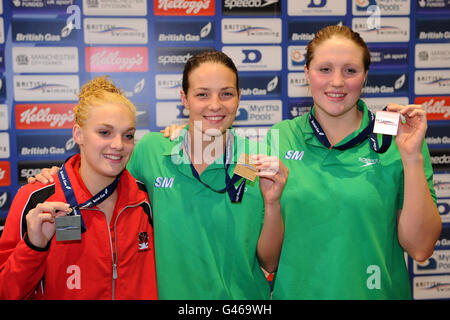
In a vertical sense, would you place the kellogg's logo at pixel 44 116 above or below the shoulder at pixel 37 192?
above

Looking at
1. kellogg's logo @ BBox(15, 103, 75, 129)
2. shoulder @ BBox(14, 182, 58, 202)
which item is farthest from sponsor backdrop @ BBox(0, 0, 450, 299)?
shoulder @ BBox(14, 182, 58, 202)

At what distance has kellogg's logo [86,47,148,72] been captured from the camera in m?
3.61

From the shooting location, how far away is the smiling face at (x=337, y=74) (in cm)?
201

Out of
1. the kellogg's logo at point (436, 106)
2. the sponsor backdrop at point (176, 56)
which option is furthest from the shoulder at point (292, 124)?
the kellogg's logo at point (436, 106)

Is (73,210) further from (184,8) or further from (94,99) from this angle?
(184,8)

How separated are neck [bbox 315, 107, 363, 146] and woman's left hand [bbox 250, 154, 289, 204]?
34cm

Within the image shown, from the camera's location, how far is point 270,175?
6.41 feet

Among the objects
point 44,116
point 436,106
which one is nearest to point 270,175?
point 44,116

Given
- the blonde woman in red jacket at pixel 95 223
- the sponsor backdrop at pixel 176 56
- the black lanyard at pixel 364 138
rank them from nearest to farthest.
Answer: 1. the blonde woman in red jacket at pixel 95 223
2. the black lanyard at pixel 364 138
3. the sponsor backdrop at pixel 176 56

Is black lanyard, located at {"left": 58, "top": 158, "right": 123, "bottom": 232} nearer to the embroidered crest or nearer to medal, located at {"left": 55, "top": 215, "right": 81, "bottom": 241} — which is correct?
medal, located at {"left": 55, "top": 215, "right": 81, "bottom": 241}

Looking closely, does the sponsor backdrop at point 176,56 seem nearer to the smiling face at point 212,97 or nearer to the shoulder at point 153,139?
the shoulder at point 153,139

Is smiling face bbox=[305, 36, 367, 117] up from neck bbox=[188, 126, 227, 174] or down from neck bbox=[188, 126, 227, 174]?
up

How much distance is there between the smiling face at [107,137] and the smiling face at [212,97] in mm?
372

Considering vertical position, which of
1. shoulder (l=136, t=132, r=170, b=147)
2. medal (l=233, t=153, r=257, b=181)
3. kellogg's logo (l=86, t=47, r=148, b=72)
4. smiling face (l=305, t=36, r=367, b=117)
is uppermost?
kellogg's logo (l=86, t=47, r=148, b=72)
